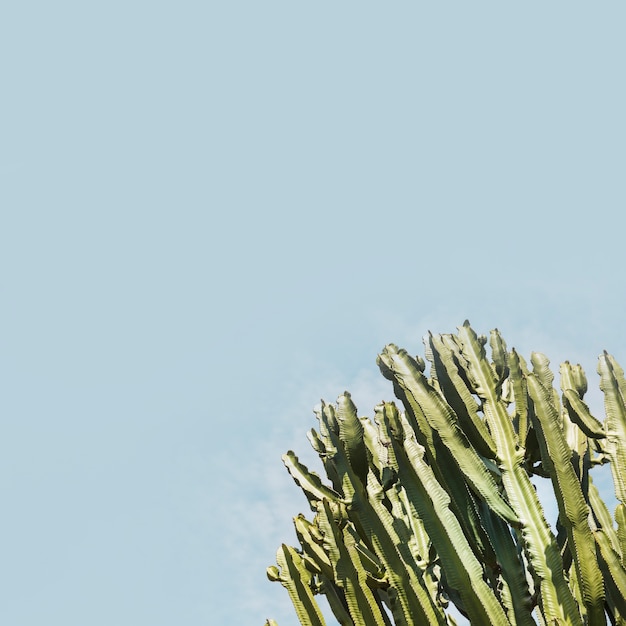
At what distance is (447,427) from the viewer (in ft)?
13.4

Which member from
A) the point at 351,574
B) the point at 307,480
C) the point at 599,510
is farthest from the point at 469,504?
the point at 307,480

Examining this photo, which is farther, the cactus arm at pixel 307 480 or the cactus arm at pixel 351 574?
the cactus arm at pixel 307 480

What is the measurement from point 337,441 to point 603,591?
1535mm

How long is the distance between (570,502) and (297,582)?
65.5 inches

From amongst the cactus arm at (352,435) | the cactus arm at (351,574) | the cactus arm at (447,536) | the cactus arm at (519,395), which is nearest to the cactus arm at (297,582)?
the cactus arm at (351,574)

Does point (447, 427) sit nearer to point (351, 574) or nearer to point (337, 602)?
point (351, 574)

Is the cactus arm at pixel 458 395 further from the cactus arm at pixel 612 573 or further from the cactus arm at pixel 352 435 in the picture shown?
the cactus arm at pixel 612 573

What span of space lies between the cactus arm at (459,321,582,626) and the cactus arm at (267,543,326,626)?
1253 mm

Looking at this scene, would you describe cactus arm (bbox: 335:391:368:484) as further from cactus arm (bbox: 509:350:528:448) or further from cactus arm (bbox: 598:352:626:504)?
cactus arm (bbox: 598:352:626:504)

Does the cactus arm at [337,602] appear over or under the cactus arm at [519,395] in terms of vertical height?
under

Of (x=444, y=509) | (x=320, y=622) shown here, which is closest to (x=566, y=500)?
(x=444, y=509)

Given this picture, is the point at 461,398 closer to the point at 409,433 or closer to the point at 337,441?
the point at 409,433

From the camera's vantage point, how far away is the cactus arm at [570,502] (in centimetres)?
351

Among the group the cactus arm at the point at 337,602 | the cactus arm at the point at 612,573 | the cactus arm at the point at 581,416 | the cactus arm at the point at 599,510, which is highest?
the cactus arm at the point at 581,416
